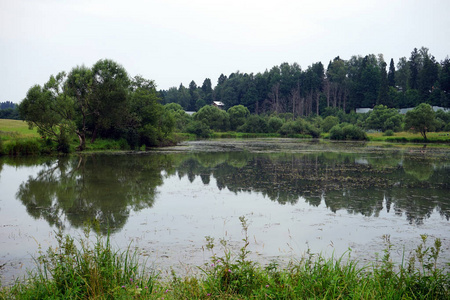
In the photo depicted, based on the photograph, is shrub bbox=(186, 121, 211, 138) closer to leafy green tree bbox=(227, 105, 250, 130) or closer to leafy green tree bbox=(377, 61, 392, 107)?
leafy green tree bbox=(227, 105, 250, 130)

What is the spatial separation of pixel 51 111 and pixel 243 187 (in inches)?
808

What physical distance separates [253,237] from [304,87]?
10119cm

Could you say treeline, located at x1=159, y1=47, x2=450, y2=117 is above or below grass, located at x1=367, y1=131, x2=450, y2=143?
above

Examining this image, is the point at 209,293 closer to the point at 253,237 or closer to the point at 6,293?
the point at 6,293

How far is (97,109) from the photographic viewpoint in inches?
1296

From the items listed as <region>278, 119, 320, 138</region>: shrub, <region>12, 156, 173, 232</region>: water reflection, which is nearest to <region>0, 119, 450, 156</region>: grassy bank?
<region>12, 156, 173, 232</region>: water reflection

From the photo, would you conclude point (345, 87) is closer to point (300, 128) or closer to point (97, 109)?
point (300, 128)

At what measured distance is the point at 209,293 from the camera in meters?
4.34

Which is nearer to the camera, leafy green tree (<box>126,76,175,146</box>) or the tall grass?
the tall grass

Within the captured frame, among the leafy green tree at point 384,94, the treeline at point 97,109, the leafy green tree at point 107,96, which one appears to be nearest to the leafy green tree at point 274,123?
the leafy green tree at point 384,94

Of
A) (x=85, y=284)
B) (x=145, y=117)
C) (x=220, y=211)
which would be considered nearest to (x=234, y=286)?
(x=85, y=284)

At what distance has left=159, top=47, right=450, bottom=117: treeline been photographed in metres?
86.8

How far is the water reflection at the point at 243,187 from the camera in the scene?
1049cm

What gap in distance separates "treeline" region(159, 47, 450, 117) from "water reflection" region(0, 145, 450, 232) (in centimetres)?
7364
